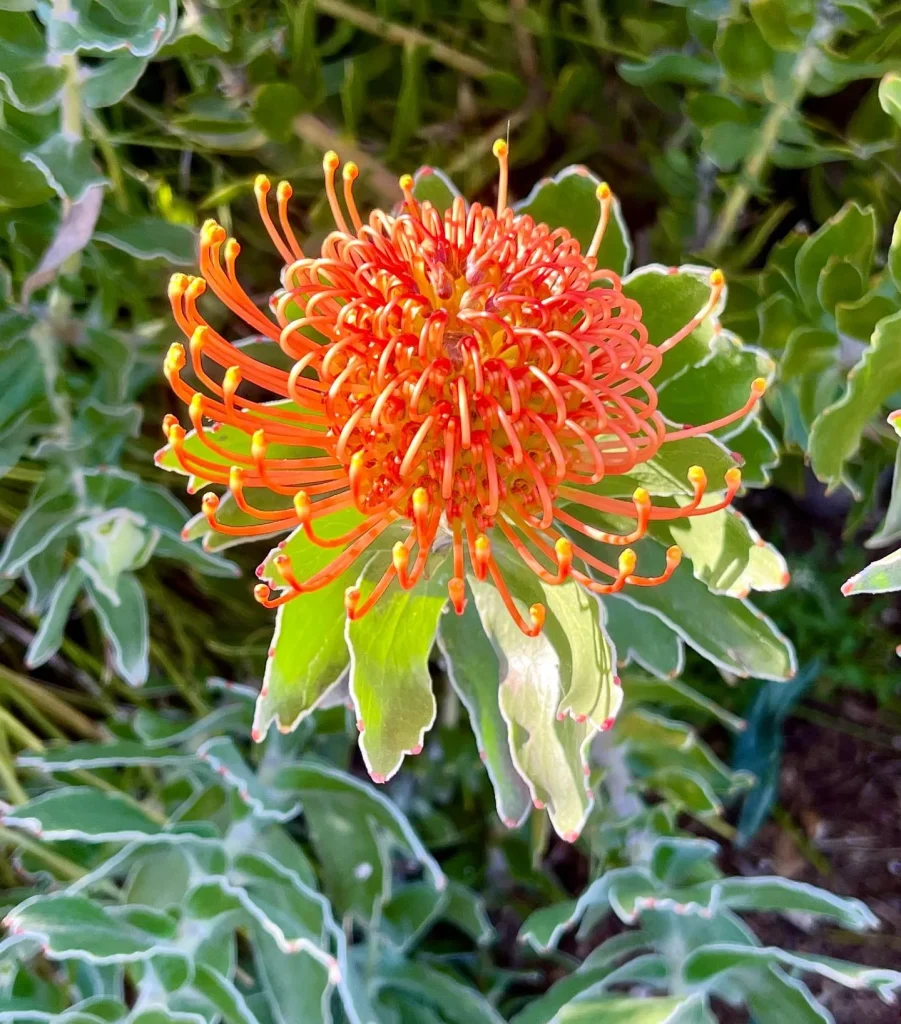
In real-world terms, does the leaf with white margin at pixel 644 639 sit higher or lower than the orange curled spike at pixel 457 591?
lower

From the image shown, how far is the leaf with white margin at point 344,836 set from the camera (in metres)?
0.60

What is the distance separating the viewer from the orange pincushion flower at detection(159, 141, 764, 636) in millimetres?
370

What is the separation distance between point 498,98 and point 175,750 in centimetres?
56

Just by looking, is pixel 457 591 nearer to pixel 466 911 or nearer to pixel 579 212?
pixel 579 212

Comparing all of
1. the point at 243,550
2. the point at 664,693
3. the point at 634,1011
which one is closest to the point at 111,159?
the point at 243,550

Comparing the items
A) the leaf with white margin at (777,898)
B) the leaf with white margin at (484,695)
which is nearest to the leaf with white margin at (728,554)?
the leaf with white margin at (484,695)

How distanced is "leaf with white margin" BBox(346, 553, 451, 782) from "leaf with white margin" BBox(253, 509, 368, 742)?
2cm

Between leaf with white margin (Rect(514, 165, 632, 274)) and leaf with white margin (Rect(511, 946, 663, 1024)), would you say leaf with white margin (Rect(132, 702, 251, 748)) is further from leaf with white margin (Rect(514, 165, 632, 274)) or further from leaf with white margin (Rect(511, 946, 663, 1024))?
leaf with white margin (Rect(514, 165, 632, 274))

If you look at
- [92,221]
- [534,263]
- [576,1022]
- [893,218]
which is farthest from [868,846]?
[92,221]

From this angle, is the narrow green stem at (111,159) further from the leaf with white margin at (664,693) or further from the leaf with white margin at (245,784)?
the leaf with white margin at (664,693)

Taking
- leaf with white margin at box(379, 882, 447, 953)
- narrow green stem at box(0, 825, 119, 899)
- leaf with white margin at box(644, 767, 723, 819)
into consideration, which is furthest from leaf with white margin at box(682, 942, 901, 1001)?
narrow green stem at box(0, 825, 119, 899)

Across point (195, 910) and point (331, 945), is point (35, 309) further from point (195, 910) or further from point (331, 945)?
point (331, 945)

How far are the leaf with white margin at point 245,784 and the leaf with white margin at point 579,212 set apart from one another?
0.39m

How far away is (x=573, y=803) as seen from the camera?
1.30ft
